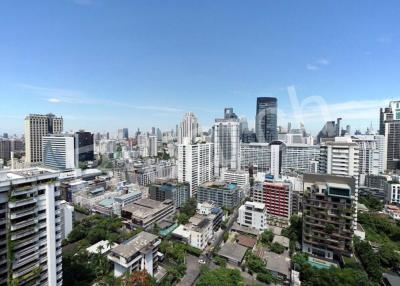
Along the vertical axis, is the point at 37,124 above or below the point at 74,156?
above

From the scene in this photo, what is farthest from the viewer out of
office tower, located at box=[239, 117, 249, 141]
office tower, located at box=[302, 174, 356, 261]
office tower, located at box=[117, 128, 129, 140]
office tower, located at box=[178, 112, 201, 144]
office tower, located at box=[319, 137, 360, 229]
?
office tower, located at box=[117, 128, 129, 140]

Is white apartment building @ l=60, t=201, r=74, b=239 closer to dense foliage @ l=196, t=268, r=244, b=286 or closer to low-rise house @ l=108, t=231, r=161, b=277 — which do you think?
low-rise house @ l=108, t=231, r=161, b=277

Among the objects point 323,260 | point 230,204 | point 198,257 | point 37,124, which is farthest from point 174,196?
point 37,124

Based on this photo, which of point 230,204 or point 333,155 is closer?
point 333,155

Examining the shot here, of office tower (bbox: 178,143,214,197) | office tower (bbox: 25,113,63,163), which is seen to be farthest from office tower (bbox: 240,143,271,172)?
office tower (bbox: 25,113,63,163)

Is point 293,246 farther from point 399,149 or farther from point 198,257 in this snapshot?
point 399,149

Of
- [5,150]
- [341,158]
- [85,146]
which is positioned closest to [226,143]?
[341,158]

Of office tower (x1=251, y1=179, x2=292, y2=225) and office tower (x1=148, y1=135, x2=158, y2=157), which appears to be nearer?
office tower (x1=251, y1=179, x2=292, y2=225)

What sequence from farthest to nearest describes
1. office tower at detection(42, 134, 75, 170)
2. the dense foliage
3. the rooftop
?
1. office tower at detection(42, 134, 75, 170)
2. the rooftop
3. the dense foliage
